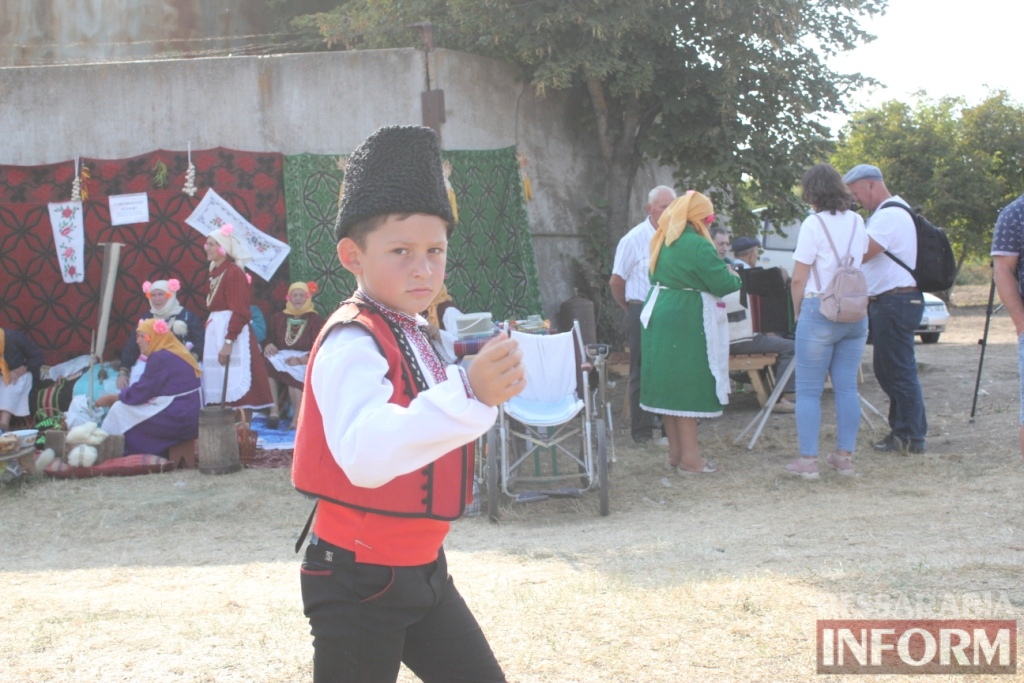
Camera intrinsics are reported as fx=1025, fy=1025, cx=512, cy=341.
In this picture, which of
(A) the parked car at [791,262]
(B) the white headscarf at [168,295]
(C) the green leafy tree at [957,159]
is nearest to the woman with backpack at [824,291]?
(B) the white headscarf at [168,295]

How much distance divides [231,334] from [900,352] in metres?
5.22

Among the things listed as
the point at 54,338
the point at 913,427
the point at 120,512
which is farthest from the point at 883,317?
the point at 54,338

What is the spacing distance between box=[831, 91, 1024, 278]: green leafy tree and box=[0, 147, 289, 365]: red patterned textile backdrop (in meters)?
16.8

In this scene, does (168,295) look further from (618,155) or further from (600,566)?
(600,566)

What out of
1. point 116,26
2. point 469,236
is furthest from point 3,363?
point 116,26

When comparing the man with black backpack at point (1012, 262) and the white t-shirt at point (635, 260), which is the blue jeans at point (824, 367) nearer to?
the white t-shirt at point (635, 260)

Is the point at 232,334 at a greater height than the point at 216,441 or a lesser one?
greater

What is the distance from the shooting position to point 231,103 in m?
9.20

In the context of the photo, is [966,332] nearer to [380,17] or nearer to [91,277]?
[380,17]

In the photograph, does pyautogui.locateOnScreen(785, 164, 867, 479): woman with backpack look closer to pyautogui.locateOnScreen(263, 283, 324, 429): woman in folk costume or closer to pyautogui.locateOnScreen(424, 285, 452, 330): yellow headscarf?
pyautogui.locateOnScreen(424, 285, 452, 330): yellow headscarf

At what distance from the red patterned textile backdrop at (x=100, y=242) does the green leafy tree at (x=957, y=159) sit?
16.8m

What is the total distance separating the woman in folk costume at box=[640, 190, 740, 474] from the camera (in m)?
6.61

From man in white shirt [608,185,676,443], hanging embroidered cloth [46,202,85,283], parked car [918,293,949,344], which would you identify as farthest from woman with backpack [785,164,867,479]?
parked car [918,293,949,344]

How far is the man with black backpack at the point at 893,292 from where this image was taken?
6.80m
